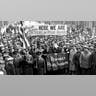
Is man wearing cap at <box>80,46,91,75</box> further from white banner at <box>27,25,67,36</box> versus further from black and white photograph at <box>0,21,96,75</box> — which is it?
white banner at <box>27,25,67,36</box>

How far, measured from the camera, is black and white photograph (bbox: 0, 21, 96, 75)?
12.7ft

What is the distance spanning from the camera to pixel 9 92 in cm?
386

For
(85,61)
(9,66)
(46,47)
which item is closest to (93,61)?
(85,61)

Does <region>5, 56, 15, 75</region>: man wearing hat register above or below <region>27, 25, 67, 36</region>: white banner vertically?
below

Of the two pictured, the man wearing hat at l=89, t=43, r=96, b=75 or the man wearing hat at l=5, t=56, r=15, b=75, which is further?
the man wearing hat at l=5, t=56, r=15, b=75

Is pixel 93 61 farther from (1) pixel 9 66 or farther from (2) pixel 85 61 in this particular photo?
(1) pixel 9 66

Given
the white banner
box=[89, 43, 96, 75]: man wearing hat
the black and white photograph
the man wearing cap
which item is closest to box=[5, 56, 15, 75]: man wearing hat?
the black and white photograph

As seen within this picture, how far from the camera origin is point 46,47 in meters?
3.89

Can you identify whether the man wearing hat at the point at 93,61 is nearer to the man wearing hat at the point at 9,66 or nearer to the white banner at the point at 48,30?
the white banner at the point at 48,30

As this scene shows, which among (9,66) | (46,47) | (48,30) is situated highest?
(48,30)

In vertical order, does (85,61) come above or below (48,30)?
below

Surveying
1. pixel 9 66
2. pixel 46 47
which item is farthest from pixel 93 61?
pixel 9 66

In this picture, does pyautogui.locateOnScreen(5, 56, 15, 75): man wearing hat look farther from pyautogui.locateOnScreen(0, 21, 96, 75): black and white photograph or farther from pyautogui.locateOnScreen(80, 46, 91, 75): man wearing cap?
pyautogui.locateOnScreen(80, 46, 91, 75): man wearing cap

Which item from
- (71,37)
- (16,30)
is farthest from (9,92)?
(71,37)
